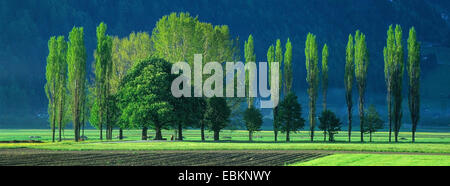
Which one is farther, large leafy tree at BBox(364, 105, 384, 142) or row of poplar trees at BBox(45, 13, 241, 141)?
large leafy tree at BBox(364, 105, 384, 142)

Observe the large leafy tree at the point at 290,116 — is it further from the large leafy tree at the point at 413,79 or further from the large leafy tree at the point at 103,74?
the large leafy tree at the point at 103,74

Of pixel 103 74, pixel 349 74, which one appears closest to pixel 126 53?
pixel 103 74

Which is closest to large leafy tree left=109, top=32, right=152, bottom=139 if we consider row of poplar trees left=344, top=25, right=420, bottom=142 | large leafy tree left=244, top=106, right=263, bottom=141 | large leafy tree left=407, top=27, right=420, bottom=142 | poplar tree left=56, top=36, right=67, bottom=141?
poplar tree left=56, top=36, right=67, bottom=141

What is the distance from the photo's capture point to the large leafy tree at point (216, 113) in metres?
87.0

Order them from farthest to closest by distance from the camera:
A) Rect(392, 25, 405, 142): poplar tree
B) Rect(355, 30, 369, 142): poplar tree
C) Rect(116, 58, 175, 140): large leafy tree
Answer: Rect(355, 30, 369, 142): poplar tree
Rect(392, 25, 405, 142): poplar tree
Rect(116, 58, 175, 140): large leafy tree

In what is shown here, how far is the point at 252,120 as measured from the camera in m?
90.1

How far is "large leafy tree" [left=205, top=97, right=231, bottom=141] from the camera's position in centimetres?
8700

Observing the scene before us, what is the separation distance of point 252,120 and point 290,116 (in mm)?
6128

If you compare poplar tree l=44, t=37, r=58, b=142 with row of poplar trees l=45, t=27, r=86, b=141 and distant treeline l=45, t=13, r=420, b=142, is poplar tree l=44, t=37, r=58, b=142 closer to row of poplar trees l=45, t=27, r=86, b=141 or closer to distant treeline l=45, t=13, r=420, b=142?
row of poplar trees l=45, t=27, r=86, b=141

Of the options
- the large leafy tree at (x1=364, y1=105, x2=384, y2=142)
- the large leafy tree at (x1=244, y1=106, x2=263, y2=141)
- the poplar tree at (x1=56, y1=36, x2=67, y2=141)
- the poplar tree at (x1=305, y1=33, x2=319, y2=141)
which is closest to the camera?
the poplar tree at (x1=56, y1=36, x2=67, y2=141)

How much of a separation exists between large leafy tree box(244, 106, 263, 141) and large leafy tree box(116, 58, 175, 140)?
511 inches

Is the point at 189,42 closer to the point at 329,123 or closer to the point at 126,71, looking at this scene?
the point at 126,71

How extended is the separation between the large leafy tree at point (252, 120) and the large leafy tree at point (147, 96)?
42.6ft
